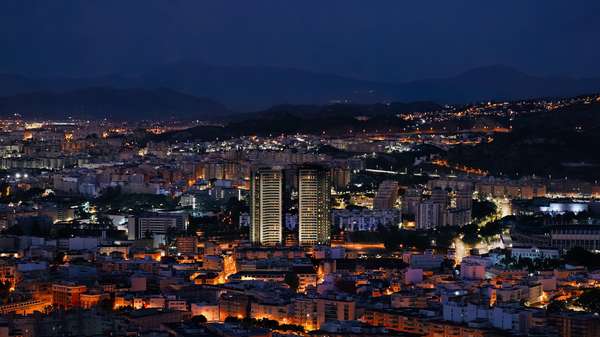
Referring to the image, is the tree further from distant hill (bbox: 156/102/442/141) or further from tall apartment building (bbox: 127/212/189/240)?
distant hill (bbox: 156/102/442/141)

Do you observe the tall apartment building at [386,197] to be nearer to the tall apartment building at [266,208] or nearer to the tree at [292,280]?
the tall apartment building at [266,208]

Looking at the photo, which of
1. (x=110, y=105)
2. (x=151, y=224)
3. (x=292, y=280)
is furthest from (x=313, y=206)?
(x=110, y=105)

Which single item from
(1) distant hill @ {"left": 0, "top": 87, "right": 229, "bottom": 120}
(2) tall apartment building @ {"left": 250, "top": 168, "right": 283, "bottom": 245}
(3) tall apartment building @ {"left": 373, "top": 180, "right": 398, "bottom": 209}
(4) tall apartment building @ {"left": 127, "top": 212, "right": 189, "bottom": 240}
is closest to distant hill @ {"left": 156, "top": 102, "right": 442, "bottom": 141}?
(3) tall apartment building @ {"left": 373, "top": 180, "right": 398, "bottom": 209}

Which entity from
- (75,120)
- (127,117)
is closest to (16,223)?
(75,120)

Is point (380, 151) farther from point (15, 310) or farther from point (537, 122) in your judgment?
point (15, 310)

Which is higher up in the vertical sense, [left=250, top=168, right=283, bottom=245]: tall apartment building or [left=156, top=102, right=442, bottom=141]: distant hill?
[left=156, top=102, right=442, bottom=141]: distant hill

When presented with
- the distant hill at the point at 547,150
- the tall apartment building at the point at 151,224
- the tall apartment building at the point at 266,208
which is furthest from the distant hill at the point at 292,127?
the tall apartment building at the point at 266,208
